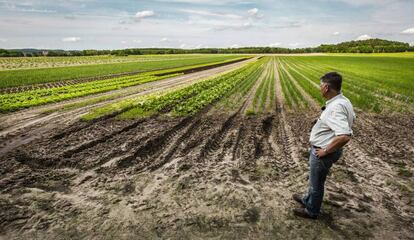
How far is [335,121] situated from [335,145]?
329mm

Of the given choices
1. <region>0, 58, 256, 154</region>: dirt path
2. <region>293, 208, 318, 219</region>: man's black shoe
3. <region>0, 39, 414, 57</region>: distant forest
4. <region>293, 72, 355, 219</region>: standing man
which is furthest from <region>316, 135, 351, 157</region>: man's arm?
<region>0, 39, 414, 57</region>: distant forest

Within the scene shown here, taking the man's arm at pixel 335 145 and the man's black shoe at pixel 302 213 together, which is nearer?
the man's arm at pixel 335 145

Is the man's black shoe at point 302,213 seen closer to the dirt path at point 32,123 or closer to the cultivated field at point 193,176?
the cultivated field at point 193,176

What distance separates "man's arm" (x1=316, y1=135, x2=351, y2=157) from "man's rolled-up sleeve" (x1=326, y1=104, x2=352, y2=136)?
0.20ft

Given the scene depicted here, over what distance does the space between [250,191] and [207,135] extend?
4.18 m

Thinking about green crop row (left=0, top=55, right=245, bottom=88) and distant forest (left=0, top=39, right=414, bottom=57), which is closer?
green crop row (left=0, top=55, right=245, bottom=88)

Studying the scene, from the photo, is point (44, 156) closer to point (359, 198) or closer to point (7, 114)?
point (7, 114)

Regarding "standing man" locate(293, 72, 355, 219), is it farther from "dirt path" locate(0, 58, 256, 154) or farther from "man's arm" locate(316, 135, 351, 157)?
"dirt path" locate(0, 58, 256, 154)

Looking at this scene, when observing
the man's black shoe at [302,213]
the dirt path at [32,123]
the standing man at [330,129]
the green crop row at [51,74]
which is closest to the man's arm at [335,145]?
the standing man at [330,129]

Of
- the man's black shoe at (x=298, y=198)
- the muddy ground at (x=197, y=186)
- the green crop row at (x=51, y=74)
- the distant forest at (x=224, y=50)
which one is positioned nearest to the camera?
the muddy ground at (x=197, y=186)

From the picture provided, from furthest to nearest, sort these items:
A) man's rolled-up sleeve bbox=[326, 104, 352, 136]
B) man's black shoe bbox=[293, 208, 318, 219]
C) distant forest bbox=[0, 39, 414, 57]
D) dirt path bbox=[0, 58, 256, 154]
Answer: distant forest bbox=[0, 39, 414, 57]
dirt path bbox=[0, 58, 256, 154]
man's black shoe bbox=[293, 208, 318, 219]
man's rolled-up sleeve bbox=[326, 104, 352, 136]

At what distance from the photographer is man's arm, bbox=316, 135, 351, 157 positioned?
3.76 m

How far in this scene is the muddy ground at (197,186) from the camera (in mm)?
4676

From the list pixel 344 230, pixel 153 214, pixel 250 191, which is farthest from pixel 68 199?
pixel 344 230
